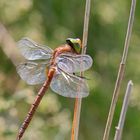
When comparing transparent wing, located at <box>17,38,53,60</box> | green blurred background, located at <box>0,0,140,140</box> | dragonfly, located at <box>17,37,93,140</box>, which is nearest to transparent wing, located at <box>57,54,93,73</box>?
dragonfly, located at <box>17,37,93,140</box>

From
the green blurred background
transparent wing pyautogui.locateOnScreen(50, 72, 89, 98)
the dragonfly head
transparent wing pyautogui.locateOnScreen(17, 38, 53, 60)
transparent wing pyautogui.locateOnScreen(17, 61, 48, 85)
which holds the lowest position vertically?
transparent wing pyautogui.locateOnScreen(50, 72, 89, 98)

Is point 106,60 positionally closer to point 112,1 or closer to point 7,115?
point 112,1

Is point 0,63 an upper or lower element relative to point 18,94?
upper

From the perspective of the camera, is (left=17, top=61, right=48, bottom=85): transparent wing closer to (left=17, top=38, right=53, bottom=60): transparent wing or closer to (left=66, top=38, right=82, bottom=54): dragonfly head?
(left=17, top=38, right=53, bottom=60): transparent wing

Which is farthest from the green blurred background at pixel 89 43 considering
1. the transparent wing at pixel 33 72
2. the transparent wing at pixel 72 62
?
the transparent wing at pixel 72 62

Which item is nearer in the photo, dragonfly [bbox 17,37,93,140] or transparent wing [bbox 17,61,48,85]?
dragonfly [bbox 17,37,93,140]

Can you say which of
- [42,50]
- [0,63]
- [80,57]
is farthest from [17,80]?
[80,57]
